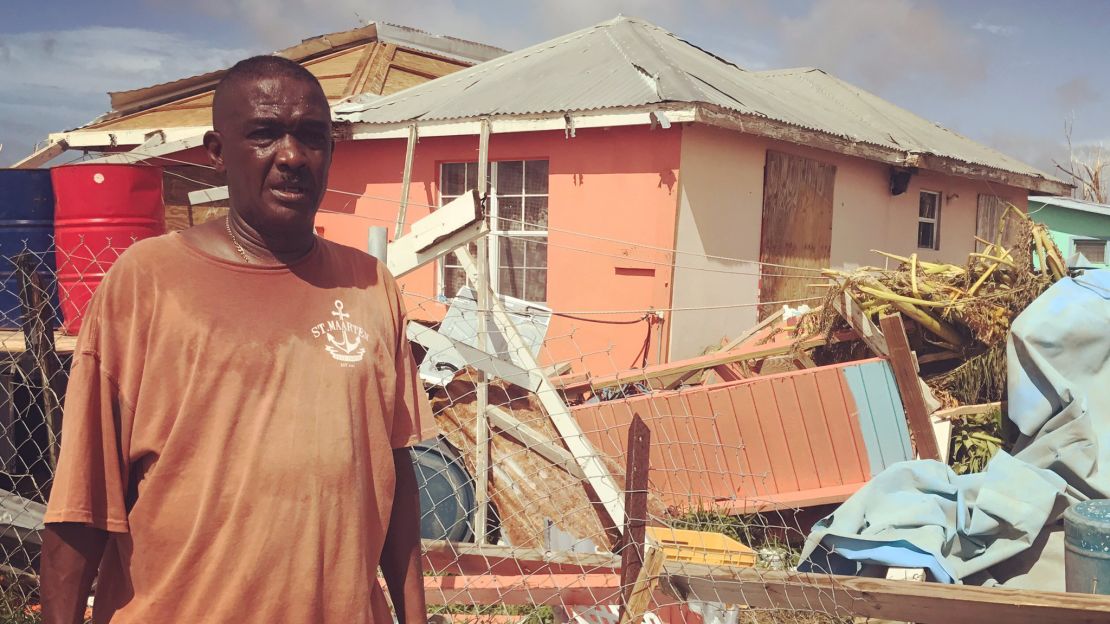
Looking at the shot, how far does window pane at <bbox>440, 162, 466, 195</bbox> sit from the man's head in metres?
7.68

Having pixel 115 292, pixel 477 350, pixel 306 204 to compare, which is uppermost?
pixel 306 204

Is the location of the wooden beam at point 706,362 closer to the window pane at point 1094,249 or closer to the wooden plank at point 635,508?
the wooden plank at point 635,508

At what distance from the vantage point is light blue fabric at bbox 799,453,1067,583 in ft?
13.7

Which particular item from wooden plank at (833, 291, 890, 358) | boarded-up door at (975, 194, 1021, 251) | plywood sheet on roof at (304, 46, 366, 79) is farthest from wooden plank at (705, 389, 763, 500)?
boarded-up door at (975, 194, 1021, 251)

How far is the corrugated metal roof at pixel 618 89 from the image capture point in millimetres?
8141

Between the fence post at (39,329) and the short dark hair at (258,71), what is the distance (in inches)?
86.5

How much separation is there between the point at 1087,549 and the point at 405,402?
3.70 meters

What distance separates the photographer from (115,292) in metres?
1.44

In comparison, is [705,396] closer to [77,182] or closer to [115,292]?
[77,182]

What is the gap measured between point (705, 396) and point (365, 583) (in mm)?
3955

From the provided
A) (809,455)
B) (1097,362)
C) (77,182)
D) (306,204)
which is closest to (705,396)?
(809,455)

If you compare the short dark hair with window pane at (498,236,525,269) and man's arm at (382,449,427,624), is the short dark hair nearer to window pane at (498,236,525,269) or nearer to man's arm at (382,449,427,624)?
man's arm at (382,449,427,624)

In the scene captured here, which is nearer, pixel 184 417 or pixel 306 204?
pixel 184 417

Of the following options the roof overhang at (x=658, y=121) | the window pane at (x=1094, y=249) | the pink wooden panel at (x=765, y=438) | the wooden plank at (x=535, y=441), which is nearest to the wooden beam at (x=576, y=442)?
the wooden plank at (x=535, y=441)
